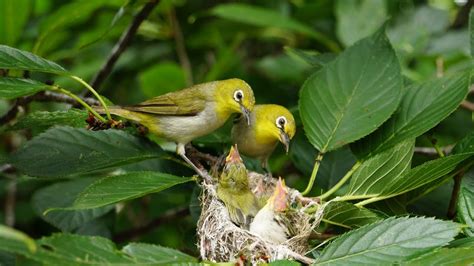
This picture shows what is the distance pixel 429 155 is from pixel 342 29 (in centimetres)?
125

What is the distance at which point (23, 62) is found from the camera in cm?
209

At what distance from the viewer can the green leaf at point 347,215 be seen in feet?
7.10

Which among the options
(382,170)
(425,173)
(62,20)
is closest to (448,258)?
(425,173)

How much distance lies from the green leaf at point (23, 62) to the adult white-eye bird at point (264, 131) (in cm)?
117

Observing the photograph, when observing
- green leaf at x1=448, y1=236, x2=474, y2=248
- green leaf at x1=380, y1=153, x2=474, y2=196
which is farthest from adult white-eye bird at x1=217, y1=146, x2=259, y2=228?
green leaf at x1=448, y1=236, x2=474, y2=248

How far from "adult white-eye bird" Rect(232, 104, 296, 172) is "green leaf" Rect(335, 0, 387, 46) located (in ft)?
3.00

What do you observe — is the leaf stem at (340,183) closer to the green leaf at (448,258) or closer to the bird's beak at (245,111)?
the green leaf at (448,258)

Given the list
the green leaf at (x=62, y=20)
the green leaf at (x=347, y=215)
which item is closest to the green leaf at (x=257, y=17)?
the green leaf at (x=62, y=20)

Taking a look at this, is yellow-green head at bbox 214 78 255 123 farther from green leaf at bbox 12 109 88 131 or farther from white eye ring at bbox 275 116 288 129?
green leaf at bbox 12 109 88 131

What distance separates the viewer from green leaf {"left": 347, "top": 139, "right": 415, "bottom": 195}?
88.7 inches

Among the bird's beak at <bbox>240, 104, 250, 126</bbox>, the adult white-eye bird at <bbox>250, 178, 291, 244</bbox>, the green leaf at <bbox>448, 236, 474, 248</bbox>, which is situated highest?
the bird's beak at <bbox>240, 104, 250, 126</bbox>

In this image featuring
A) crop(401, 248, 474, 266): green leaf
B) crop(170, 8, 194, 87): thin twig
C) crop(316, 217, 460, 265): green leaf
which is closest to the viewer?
crop(401, 248, 474, 266): green leaf

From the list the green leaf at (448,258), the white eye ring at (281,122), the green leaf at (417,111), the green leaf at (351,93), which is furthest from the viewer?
the white eye ring at (281,122)

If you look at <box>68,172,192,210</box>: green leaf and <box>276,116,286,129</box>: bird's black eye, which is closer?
<box>68,172,192,210</box>: green leaf
